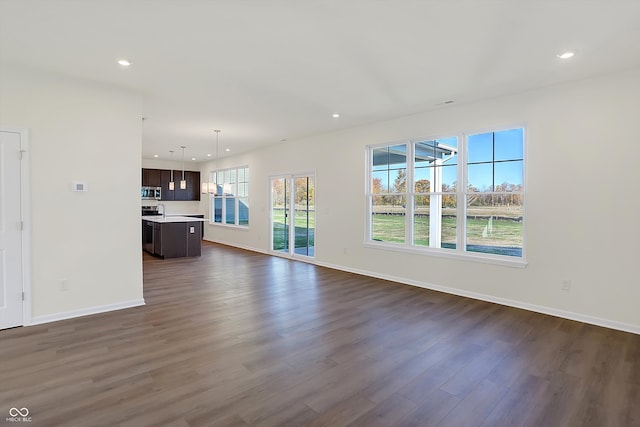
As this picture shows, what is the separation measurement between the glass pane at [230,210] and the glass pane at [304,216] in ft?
9.69

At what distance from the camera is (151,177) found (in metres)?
10.4

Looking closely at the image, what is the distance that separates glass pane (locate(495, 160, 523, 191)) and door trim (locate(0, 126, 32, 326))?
5.48 meters

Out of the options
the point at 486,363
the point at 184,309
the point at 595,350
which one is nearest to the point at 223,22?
the point at 184,309

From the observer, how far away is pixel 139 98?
13.6ft

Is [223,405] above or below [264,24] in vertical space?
below

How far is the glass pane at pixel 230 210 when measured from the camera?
9930 millimetres

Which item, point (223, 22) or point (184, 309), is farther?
point (184, 309)

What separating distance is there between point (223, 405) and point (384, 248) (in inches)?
158

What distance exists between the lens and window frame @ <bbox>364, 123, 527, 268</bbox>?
4.23 metres

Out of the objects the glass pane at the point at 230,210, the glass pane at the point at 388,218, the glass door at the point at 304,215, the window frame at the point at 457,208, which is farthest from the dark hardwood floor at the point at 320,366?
the glass pane at the point at 230,210

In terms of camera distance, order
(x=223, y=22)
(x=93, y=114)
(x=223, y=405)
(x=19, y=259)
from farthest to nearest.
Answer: (x=93, y=114) < (x=19, y=259) < (x=223, y=22) < (x=223, y=405)

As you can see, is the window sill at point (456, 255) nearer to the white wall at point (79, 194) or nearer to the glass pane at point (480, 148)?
the glass pane at point (480, 148)

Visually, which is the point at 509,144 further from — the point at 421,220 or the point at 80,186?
the point at 80,186

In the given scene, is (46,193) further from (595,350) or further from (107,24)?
(595,350)
